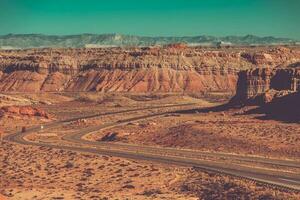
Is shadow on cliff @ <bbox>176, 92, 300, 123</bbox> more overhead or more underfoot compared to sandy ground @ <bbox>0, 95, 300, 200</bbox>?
more overhead

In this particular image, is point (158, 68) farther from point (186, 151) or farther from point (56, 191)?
point (56, 191)

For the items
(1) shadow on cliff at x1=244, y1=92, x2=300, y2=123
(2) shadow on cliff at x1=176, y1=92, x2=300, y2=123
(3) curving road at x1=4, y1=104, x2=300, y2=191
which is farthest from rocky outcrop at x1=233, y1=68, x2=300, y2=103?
(3) curving road at x1=4, y1=104, x2=300, y2=191

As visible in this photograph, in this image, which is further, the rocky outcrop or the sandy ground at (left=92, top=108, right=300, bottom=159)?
the rocky outcrop

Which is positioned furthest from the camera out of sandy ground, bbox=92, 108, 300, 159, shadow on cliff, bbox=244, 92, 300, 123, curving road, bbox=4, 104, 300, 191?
shadow on cliff, bbox=244, 92, 300, 123

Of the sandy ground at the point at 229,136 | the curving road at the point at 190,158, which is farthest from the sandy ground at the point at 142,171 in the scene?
the curving road at the point at 190,158

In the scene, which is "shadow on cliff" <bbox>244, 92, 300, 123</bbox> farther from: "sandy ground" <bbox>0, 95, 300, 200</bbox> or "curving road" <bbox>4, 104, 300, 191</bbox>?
"curving road" <bbox>4, 104, 300, 191</bbox>

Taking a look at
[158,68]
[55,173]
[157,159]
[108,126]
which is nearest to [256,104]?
[108,126]

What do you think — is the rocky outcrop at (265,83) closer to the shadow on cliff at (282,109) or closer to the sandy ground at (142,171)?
the shadow on cliff at (282,109)

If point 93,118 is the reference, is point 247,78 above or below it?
above
